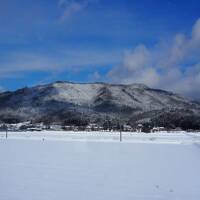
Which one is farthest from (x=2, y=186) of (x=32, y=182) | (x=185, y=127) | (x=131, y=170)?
(x=185, y=127)

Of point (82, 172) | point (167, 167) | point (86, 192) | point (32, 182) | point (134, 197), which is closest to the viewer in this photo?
point (134, 197)

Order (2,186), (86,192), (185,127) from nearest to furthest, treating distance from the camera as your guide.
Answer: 1. (86,192)
2. (2,186)
3. (185,127)

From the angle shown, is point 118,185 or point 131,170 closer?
point 118,185

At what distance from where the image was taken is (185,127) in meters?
126

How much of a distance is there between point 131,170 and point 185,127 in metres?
114

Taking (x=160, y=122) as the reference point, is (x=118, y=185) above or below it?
below

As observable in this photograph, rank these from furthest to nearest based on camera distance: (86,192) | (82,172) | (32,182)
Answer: (82,172) → (32,182) → (86,192)

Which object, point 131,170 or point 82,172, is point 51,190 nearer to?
point 82,172

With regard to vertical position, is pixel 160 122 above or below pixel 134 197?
above

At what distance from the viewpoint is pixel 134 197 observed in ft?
31.2

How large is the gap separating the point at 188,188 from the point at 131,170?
4266 millimetres

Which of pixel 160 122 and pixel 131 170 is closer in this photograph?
pixel 131 170

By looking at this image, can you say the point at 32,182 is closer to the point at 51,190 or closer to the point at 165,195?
the point at 51,190

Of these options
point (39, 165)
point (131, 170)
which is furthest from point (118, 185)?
point (39, 165)
